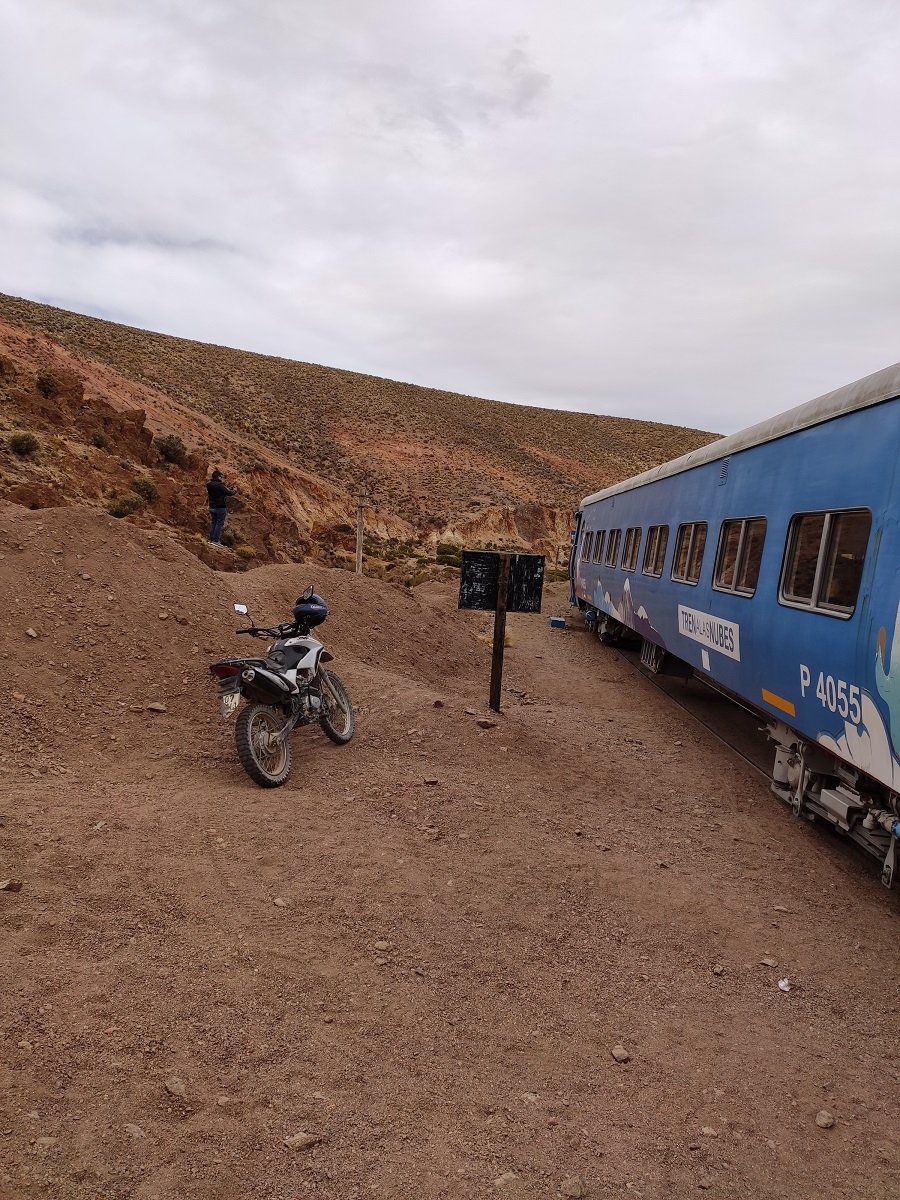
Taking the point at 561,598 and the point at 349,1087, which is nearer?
the point at 349,1087

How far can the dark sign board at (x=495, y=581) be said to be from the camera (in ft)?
28.5

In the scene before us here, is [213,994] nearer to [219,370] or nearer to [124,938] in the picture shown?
[124,938]

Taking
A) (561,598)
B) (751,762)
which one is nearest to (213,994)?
(751,762)

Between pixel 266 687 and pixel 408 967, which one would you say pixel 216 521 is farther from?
pixel 408 967

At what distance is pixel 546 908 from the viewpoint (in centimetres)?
471

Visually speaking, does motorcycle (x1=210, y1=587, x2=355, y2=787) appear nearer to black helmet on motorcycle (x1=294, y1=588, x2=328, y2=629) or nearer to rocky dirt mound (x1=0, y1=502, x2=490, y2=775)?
black helmet on motorcycle (x1=294, y1=588, x2=328, y2=629)

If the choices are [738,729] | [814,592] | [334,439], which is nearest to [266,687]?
[814,592]

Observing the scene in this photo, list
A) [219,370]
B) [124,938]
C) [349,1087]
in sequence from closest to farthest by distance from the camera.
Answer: [349,1087], [124,938], [219,370]

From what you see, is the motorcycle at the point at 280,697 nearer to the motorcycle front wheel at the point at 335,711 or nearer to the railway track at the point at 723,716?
the motorcycle front wheel at the point at 335,711

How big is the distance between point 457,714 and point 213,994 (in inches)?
192

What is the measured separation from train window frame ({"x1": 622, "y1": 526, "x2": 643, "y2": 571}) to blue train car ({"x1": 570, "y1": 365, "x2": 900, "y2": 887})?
2876 mm

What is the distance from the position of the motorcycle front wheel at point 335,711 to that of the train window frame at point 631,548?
22.6 feet

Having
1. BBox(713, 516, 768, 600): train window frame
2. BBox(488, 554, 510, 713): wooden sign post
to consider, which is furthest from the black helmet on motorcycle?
BBox(713, 516, 768, 600): train window frame

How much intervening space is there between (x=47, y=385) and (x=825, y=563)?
23.1 m
